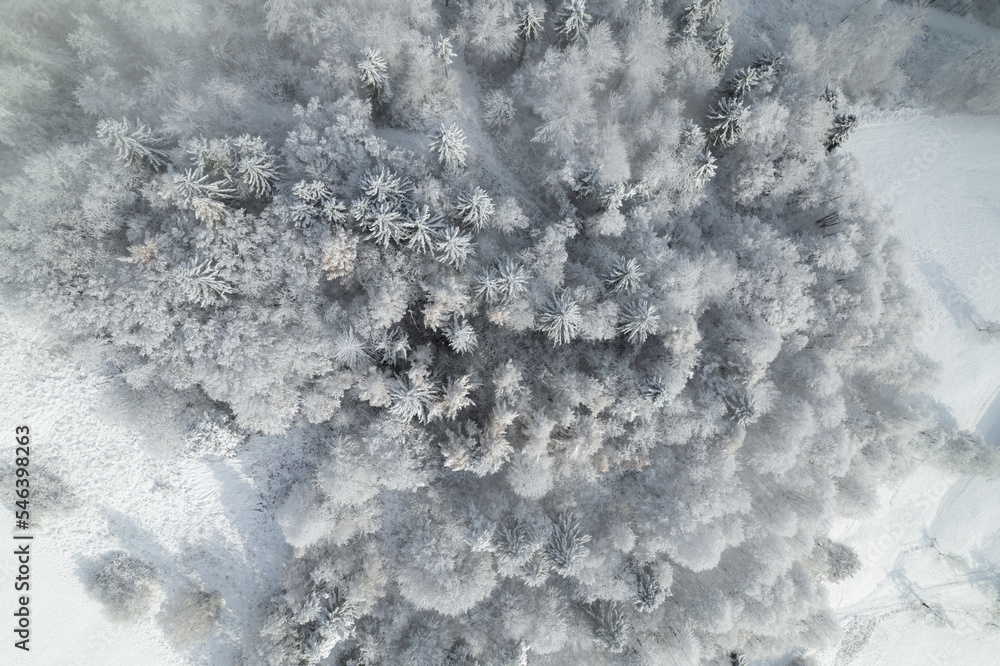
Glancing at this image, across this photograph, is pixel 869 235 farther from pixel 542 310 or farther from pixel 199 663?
pixel 199 663

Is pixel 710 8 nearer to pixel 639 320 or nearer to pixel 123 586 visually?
pixel 639 320

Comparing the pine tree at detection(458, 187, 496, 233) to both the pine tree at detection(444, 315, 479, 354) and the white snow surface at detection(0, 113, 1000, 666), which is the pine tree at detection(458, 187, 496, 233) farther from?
the white snow surface at detection(0, 113, 1000, 666)

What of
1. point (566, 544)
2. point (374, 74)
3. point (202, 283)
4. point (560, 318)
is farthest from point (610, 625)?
point (374, 74)

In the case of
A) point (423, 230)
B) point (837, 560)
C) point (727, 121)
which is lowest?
point (837, 560)

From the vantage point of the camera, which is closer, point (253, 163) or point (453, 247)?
point (253, 163)

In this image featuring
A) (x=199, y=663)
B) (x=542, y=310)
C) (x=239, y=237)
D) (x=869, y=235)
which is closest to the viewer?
(x=239, y=237)

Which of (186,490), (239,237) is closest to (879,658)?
(186,490)

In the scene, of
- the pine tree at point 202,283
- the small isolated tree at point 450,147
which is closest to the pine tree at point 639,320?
the small isolated tree at point 450,147
